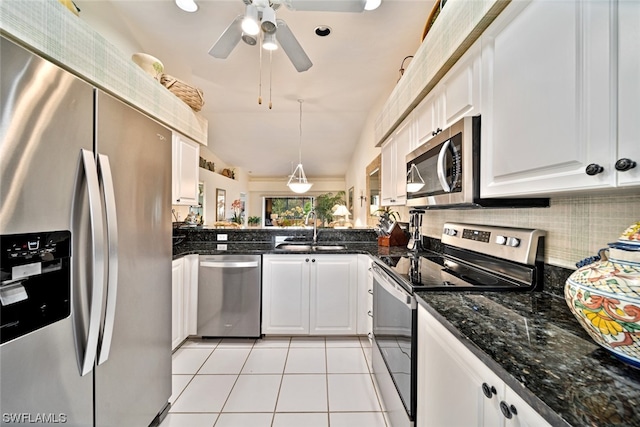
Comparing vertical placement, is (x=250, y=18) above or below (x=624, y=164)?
above

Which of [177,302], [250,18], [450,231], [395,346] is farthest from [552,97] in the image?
[177,302]

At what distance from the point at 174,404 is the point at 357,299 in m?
1.60

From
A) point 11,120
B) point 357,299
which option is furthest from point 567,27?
point 357,299

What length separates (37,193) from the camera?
2.78ft

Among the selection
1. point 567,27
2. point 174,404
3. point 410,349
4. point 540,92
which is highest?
point 567,27

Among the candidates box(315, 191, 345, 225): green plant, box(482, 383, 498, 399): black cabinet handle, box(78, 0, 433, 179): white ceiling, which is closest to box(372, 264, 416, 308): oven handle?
box(482, 383, 498, 399): black cabinet handle

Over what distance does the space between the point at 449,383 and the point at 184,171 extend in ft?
8.30

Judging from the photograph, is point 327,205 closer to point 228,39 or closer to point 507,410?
point 228,39

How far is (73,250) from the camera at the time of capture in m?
0.95

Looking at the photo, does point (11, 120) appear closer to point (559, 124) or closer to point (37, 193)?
point (37, 193)

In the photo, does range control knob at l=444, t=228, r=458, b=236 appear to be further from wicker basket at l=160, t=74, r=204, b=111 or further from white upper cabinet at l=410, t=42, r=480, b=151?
wicker basket at l=160, t=74, r=204, b=111

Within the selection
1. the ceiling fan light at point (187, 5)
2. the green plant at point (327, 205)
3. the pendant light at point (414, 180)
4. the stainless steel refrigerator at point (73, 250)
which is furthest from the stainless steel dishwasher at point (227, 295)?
the green plant at point (327, 205)

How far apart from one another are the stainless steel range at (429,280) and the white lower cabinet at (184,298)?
169 cm

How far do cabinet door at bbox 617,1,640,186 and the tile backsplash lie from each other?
1.25 ft
